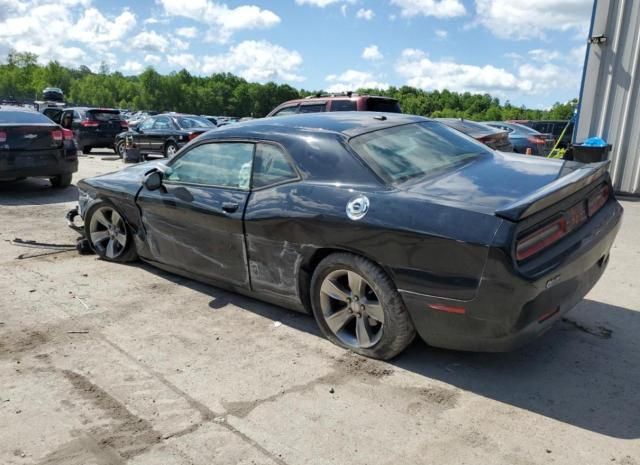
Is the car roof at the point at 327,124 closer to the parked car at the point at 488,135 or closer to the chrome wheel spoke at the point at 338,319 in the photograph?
the chrome wheel spoke at the point at 338,319

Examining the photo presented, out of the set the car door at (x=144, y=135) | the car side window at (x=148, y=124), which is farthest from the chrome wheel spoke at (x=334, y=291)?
the car side window at (x=148, y=124)

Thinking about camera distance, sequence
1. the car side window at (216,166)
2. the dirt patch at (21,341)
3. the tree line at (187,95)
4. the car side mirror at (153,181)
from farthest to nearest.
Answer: the tree line at (187,95), the car side mirror at (153,181), the car side window at (216,166), the dirt patch at (21,341)

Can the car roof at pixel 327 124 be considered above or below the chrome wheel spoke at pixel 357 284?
above

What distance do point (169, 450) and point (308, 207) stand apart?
167 cm

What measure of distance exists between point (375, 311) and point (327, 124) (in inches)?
57.5

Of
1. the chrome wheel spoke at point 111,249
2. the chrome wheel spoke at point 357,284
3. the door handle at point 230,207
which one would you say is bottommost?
the chrome wheel spoke at point 111,249

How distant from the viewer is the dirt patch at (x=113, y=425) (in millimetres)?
2697

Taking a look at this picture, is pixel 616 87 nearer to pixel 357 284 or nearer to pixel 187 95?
pixel 357 284

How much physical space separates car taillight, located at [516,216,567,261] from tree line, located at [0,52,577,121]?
9380 cm

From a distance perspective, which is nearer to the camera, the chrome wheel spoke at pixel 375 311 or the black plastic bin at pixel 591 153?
the chrome wheel spoke at pixel 375 311

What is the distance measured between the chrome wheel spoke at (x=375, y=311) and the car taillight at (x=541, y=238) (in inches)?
36.2

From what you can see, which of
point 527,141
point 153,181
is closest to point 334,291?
point 153,181

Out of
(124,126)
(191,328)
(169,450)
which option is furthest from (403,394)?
Result: (124,126)

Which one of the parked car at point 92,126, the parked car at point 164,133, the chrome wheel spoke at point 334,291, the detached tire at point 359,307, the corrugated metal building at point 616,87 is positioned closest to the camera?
the detached tire at point 359,307
